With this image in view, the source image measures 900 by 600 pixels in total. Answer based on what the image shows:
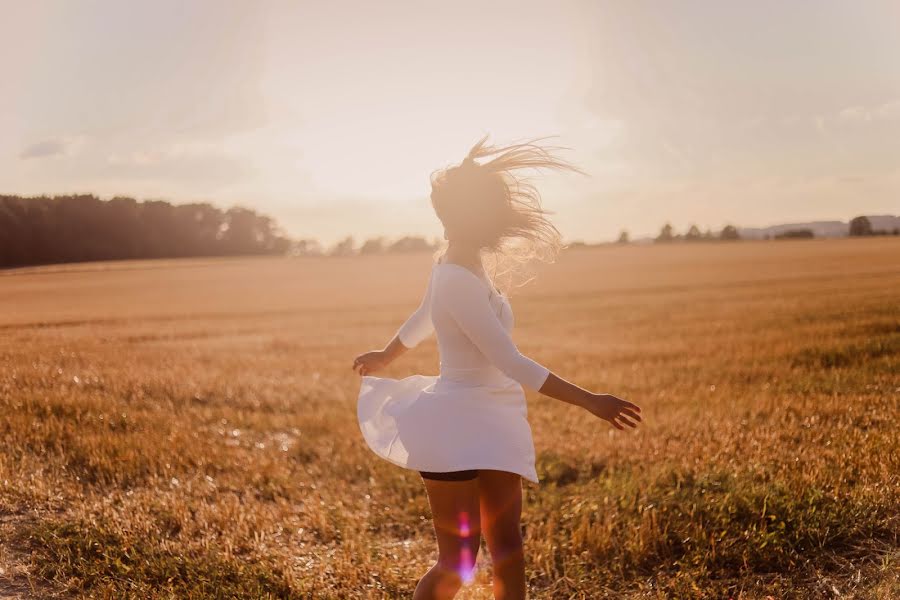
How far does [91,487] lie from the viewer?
17.4 feet

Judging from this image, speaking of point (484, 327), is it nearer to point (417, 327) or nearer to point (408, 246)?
point (417, 327)

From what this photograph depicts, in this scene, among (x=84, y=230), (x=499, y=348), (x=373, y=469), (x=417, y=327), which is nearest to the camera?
(x=499, y=348)

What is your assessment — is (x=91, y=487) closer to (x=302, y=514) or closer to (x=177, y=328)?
(x=302, y=514)

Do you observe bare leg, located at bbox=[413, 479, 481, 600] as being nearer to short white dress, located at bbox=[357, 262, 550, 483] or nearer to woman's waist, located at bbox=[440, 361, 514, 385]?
short white dress, located at bbox=[357, 262, 550, 483]

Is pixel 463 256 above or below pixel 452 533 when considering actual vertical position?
above

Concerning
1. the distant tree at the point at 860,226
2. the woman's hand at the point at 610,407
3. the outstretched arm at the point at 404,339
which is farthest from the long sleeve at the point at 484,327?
the distant tree at the point at 860,226

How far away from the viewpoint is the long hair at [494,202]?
312 centimetres

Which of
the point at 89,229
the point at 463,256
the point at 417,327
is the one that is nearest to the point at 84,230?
the point at 89,229

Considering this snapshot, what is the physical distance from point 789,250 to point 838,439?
30.0m

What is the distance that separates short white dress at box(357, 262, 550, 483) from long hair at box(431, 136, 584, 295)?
202mm

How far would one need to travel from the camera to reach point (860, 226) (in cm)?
856

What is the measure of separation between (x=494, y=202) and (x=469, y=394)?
898 mm

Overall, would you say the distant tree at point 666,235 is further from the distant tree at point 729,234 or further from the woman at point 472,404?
the woman at point 472,404

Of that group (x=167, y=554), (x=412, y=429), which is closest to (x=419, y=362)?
(x=167, y=554)
